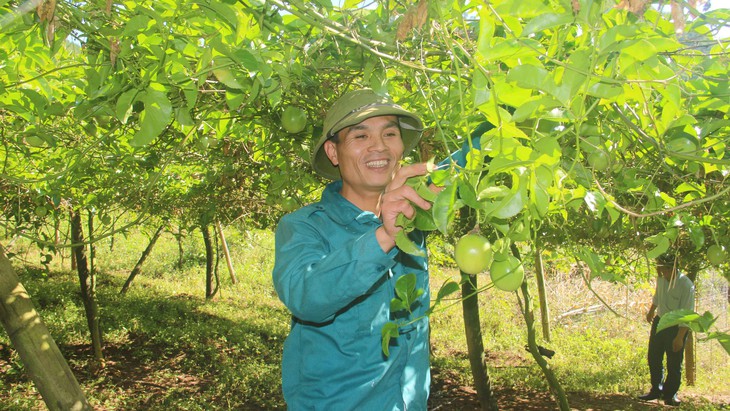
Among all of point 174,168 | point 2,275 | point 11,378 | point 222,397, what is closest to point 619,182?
point 2,275

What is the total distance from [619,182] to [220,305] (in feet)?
28.1

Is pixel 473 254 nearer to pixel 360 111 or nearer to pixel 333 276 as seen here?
pixel 333 276

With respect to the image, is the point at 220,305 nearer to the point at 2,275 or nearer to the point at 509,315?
the point at 509,315

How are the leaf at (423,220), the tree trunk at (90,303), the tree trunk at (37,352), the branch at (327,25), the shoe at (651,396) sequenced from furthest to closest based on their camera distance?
1. the tree trunk at (90,303)
2. the shoe at (651,396)
3. the tree trunk at (37,352)
4. the branch at (327,25)
5. the leaf at (423,220)

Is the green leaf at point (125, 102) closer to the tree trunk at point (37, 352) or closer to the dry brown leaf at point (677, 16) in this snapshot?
the dry brown leaf at point (677, 16)

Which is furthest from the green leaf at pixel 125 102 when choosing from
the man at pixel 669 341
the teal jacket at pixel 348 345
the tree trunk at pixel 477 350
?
the man at pixel 669 341

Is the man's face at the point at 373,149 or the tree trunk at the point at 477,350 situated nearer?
the man's face at the point at 373,149

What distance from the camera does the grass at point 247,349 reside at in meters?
5.46

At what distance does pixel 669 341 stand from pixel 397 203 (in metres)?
5.47

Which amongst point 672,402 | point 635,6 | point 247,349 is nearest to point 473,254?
point 635,6

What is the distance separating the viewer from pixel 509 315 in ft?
28.0

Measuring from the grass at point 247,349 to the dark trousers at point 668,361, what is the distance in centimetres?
23

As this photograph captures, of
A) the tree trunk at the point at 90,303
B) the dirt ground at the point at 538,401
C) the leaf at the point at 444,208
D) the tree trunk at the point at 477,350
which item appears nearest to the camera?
the leaf at the point at 444,208

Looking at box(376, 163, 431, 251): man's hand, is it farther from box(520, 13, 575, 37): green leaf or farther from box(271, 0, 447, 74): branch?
box(520, 13, 575, 37): green leaf
